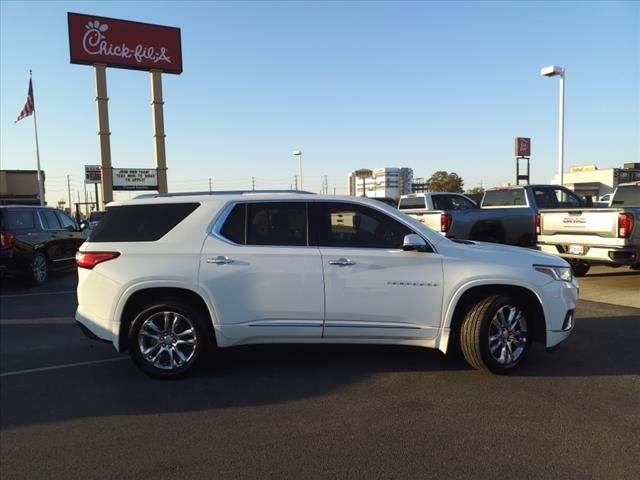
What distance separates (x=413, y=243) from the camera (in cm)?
458

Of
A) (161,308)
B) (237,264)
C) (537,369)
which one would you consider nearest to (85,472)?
(161,308)

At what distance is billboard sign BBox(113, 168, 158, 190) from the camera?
3222cm

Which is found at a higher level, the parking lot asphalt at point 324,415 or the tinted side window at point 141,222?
the tinted side window at point 141,222

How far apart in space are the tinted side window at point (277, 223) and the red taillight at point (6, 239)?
313 inches

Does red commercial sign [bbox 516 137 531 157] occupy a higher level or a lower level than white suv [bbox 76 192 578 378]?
higher

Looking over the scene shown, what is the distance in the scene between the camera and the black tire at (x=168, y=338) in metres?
4.79

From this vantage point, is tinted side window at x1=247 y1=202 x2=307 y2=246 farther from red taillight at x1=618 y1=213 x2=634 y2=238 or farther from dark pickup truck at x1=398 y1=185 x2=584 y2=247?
dark pickup truck at x1=398 y1=185 x2=584 y2=247

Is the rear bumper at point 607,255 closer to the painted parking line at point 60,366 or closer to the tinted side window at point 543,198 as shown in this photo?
the tinted side window at point 543,198

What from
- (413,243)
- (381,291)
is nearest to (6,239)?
(381,291)

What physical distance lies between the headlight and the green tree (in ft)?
226

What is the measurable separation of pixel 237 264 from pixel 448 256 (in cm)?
199

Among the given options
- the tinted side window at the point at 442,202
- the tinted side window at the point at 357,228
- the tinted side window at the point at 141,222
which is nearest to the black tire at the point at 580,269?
the tinted side window at the point at 442,202

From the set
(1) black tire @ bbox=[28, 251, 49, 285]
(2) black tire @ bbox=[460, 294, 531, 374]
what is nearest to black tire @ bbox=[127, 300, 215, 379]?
(2) black tire @ bbox=[460, 294, 531, 374]

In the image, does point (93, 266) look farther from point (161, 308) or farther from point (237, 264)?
point (237, 264)
